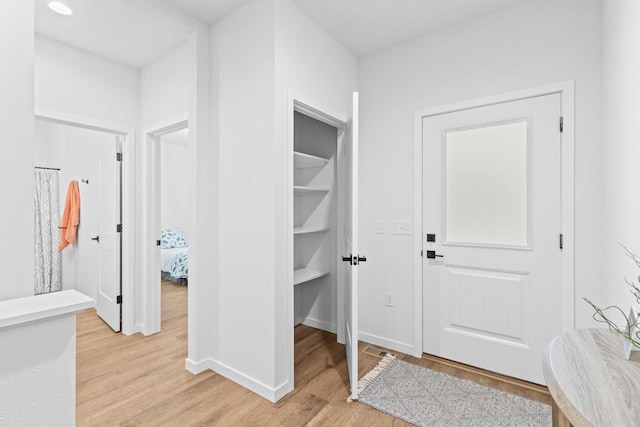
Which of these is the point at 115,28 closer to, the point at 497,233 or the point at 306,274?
the point at 306,274

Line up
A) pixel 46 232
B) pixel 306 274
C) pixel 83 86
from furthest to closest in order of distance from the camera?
1. pixel 46 232
2. pixel 306 274
3. pixel 83 86

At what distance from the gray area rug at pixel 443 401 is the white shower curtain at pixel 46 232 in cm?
451

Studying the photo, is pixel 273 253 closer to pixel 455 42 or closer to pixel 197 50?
pixel 197 50

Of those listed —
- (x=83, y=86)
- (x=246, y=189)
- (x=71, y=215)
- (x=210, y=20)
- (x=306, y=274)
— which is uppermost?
(x=210, y=20)

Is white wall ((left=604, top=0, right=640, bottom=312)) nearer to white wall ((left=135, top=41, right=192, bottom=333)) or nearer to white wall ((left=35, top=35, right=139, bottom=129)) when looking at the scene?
white wall ((left=135, top=41, right=192, bottom=333))

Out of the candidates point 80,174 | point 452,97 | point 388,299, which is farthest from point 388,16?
point 80,174

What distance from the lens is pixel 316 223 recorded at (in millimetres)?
3186

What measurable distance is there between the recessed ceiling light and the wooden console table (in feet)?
11.1

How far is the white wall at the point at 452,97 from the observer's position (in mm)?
1911

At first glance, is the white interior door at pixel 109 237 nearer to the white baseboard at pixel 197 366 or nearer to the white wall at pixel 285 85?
the white baseboard at pixel 197 366

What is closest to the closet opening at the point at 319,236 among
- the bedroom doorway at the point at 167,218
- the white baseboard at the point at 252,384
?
the white baseboard at the point at 252,384

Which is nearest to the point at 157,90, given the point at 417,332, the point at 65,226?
the point at 65,226

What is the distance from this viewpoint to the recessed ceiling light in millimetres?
2186

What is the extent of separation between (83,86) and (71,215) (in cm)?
184
